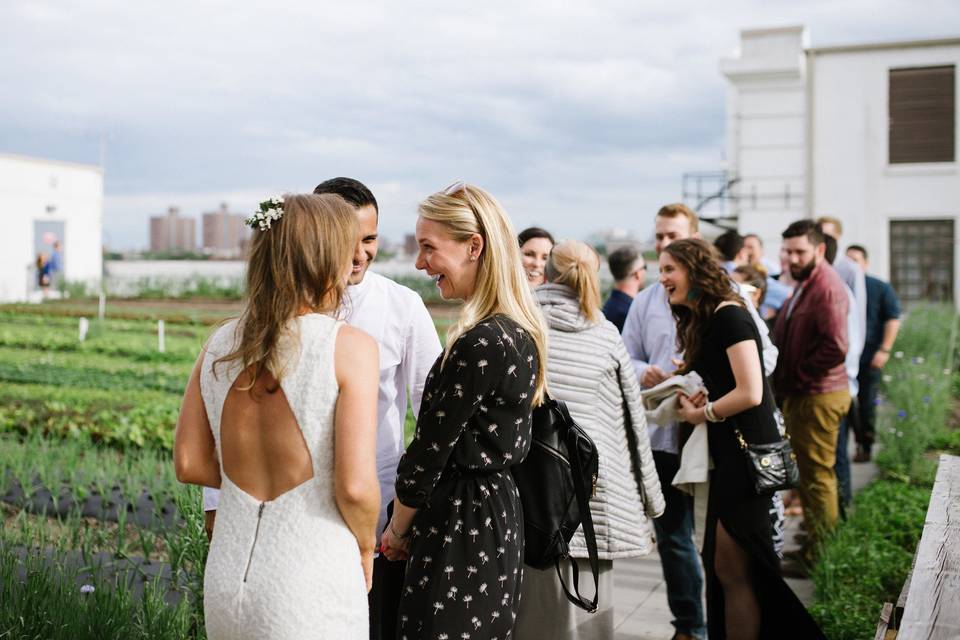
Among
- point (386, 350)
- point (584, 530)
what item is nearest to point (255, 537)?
point (386, 350)

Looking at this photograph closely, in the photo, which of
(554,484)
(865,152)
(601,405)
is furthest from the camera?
(865,152)

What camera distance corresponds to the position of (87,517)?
6102mm

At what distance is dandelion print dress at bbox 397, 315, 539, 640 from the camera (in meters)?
2.67

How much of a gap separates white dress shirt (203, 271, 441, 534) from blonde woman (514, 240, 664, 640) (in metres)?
→ 0.62

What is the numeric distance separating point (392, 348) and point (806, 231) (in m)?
3.62

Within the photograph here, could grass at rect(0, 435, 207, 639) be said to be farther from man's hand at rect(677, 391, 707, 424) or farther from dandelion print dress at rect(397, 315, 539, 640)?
man's hand at rect(677, 391, 707, 424)

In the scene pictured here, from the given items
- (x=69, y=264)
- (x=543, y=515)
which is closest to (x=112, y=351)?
(x=543, y=515)

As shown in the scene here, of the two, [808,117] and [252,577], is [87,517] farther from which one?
[808,117]

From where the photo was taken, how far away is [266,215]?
2.38 metres

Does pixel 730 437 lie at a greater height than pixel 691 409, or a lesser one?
lesser

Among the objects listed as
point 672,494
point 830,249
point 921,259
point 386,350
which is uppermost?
point 921,259

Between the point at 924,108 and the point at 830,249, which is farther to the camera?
the point at 924,108

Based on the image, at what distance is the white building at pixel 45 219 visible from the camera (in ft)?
124

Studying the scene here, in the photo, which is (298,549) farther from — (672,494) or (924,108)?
(924,108)
